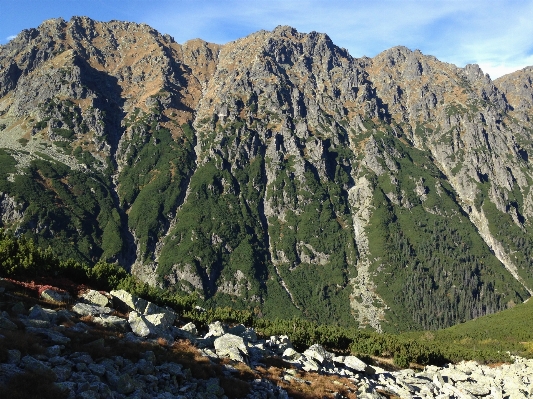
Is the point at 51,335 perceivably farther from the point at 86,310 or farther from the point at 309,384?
the point at 309,384

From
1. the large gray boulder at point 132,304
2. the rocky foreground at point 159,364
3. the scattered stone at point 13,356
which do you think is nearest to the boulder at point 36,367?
the rocky foreground at point 159,364

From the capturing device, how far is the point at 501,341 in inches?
6422

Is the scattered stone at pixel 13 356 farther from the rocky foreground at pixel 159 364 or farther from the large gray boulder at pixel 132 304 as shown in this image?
the large gray boulder at pixel 132 304

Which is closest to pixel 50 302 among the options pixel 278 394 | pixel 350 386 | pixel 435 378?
pixel 278 394

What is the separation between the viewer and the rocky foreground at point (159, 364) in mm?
20844

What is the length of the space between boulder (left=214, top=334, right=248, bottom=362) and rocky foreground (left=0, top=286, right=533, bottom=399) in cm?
10

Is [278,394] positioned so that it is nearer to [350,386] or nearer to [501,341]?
[350,386]

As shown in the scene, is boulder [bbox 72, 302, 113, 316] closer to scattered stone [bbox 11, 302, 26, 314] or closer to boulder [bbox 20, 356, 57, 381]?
scattered stone [bbox 11, 302, 26, 314]

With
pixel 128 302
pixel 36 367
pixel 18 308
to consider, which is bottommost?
pixel 128 302

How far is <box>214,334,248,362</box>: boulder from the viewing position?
1389 inches

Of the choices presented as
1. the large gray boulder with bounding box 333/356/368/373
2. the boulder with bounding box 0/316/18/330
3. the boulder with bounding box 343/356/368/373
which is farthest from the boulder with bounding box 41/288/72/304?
the boulder with bounding box 343/356/368/373

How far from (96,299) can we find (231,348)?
1760cm

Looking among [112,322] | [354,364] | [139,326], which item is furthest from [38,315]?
[354,364]

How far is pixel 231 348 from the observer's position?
36531mm
